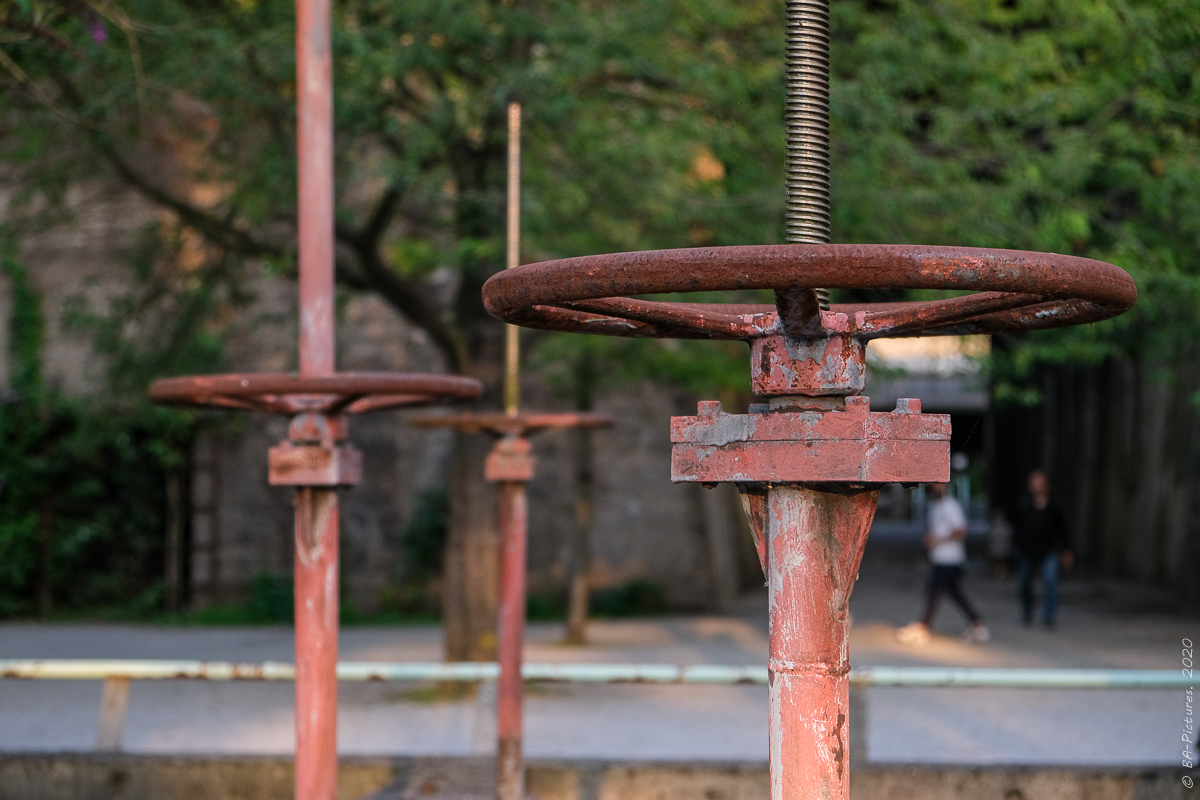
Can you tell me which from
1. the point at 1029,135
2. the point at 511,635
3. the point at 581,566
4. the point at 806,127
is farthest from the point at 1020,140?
the point at 806,127

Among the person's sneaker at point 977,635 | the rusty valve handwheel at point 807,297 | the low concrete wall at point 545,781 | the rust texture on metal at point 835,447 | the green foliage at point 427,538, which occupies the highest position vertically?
the rusty valve handwheel at point 807,297

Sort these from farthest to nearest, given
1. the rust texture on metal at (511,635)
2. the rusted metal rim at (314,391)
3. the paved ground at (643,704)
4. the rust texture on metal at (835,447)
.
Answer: the paved ground at (643,704), the rust texture on metal at (511,635), the rusted metal rim at (314,391), the rust texture on metal at (835,447)

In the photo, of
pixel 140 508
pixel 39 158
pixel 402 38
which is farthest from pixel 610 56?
pixel 140 508

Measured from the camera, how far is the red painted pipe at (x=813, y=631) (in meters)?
2.03

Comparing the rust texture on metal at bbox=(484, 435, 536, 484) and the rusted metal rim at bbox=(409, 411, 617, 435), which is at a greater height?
the rusted metal rim at bbox=(409, 411, 617, 435)

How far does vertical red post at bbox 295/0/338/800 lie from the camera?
3113 millimetres

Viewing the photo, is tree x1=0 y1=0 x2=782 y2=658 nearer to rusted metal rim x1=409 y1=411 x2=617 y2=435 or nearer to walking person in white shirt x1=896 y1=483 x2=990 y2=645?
rusted metal rim x1=409 y1=411 x2=617 y2=435

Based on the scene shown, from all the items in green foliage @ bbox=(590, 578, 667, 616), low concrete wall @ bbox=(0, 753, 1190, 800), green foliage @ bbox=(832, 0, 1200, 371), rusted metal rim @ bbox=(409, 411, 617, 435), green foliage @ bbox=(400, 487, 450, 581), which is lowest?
green foliage @ bbox=(590, 578, 667, 616)

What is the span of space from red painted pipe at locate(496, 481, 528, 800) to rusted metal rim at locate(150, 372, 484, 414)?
92 cm

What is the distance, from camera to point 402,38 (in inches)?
329

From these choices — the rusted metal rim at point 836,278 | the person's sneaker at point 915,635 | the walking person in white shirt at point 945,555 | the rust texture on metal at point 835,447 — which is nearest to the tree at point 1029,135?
the walking person in white shirt at point 945,555

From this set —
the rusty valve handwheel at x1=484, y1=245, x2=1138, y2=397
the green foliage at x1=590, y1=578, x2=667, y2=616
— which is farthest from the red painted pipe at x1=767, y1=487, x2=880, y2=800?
the green foliage at x1=590, y1=578, x2=667, y2=616

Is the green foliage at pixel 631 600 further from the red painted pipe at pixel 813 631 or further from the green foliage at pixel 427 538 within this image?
the red painted pipe at pixel 813 631

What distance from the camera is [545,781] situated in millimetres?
4629
